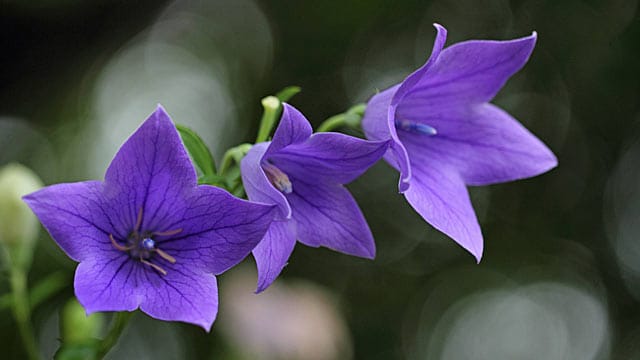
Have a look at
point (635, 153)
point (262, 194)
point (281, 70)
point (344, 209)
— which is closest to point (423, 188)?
point (344, 209)

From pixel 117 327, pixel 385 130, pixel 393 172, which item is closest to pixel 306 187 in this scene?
pixel 385 130

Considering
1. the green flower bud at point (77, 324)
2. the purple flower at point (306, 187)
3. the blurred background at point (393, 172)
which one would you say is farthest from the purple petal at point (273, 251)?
the blurred background at point (393, 172)

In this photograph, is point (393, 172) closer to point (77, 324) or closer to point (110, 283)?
point (77, 324)

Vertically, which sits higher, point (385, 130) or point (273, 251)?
point (385, 130)

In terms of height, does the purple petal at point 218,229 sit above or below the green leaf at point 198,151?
below

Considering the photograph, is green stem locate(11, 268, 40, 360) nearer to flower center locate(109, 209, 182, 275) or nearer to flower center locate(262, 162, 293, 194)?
flower center locate(109, 209, 182, 275)

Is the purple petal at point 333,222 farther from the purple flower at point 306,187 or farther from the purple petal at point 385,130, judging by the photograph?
the purple petal at point 385,130

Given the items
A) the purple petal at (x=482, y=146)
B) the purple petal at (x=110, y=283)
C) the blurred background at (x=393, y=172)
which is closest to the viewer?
the purple petal at (x=110, y=283)
